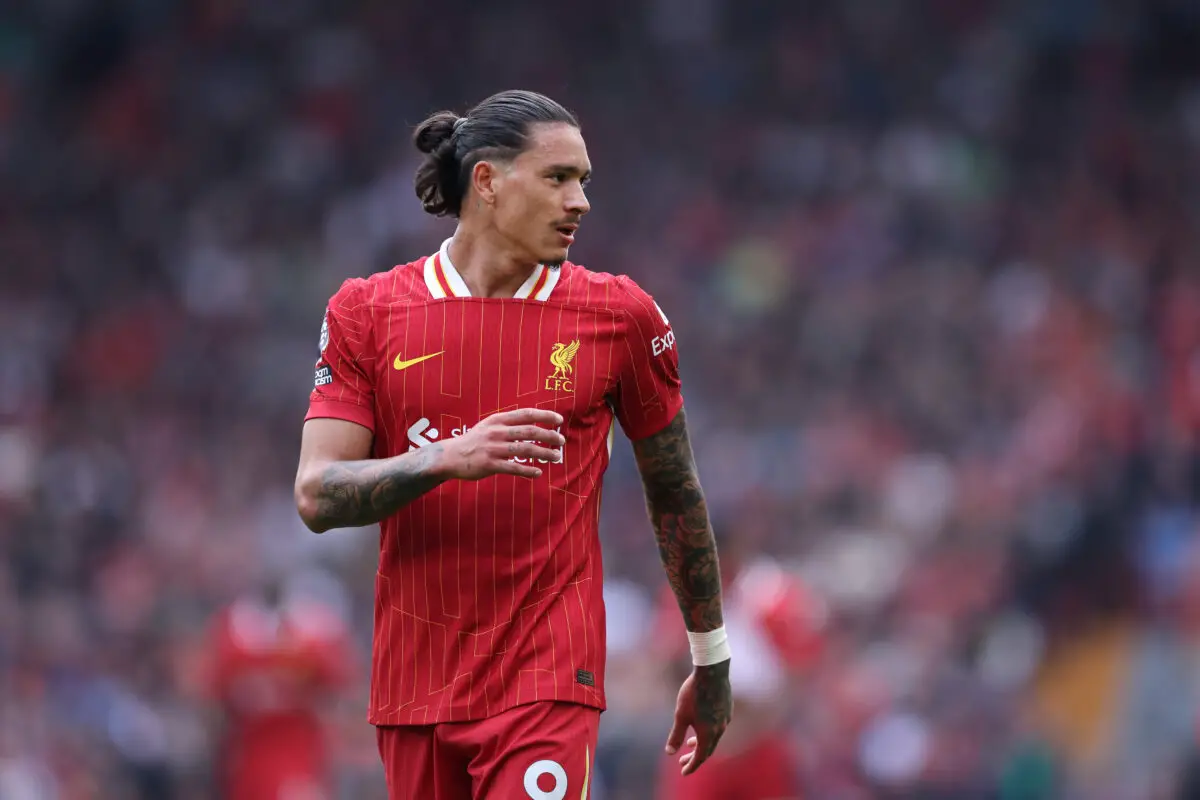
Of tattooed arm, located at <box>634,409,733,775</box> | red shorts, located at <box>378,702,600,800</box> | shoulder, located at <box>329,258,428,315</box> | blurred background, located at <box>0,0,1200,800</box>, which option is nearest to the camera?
red shorts, located at <box>378,702,600,800</box>

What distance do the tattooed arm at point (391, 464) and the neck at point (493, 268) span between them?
17.3 inches

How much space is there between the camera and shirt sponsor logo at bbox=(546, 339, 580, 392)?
409 centimetres

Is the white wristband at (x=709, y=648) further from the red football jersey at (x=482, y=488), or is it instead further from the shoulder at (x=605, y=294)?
the shoulder at (x=605, y=294)

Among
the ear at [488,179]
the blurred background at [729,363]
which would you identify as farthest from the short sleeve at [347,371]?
the blurred background at [729,363]

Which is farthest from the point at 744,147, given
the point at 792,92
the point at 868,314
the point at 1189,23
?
the point at 1189,23

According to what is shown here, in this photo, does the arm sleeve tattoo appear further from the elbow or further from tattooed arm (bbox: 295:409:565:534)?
the elbow

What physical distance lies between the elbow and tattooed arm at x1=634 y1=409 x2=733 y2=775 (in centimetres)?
83

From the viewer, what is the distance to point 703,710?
448cm

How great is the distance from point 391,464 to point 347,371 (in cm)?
40

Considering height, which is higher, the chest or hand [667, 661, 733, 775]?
the chest

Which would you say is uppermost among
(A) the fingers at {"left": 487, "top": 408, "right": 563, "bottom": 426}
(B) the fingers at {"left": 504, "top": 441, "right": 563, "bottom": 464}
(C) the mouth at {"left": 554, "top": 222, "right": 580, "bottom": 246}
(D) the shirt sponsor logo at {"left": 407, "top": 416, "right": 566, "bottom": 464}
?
(C) the mouth at {"left": 554, "top": 222, "right": 580, "bottom": 246}

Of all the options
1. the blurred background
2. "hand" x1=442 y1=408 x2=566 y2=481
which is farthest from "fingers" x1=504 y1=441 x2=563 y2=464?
the blurred background

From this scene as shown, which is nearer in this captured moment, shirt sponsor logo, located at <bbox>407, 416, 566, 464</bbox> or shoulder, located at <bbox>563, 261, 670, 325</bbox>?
shirt sponsor logo, located at <bbox>407, 416, 566, 464</bbox>

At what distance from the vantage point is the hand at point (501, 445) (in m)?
3.59
